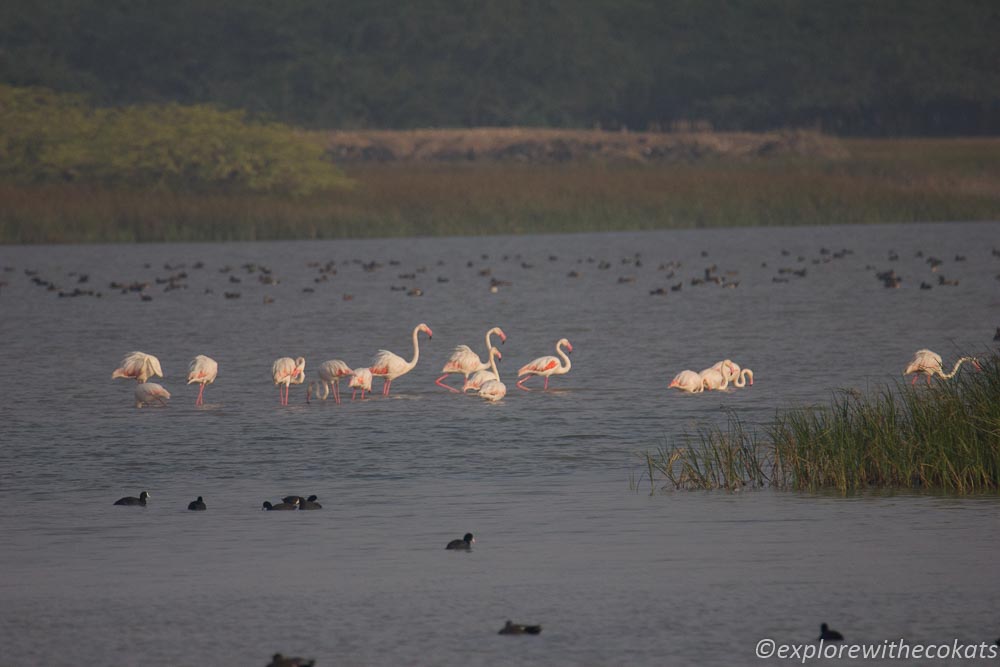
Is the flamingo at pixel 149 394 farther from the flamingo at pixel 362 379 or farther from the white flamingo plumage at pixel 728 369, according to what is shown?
the white flamingo plumage at pixel 728 369

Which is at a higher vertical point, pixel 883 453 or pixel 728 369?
Answer: pixel 728 369

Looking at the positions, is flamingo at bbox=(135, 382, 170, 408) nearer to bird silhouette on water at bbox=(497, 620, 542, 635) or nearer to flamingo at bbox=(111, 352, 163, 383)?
flamingo at bbox=(111, 352, 163, 383)

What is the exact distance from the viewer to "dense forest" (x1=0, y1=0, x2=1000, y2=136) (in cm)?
12269

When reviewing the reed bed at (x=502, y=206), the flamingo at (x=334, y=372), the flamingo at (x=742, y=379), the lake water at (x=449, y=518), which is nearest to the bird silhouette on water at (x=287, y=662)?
the lake water at (x=449, y=518)

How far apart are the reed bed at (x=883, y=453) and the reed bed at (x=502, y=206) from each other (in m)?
46.3

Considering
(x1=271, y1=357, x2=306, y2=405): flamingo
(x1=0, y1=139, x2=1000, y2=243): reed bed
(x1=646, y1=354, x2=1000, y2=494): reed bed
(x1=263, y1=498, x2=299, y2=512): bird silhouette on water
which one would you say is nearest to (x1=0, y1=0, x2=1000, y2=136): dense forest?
(x1=0, y1=139, x2=1000, y2=243): reed bed

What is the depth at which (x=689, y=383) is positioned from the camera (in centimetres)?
2386

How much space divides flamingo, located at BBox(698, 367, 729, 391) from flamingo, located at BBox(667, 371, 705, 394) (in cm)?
7

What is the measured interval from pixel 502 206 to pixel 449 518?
51245 mm

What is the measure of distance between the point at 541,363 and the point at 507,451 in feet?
18.0

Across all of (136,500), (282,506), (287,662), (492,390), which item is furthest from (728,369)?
(287,662)

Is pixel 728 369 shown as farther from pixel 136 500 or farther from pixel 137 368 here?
pixel 136 500

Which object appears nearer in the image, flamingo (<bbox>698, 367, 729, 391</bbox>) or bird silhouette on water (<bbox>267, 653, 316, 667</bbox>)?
bird silhouette on water (<bbox>267, 653, 316, 667</bbox>)

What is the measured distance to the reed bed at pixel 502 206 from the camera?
63.6 m
